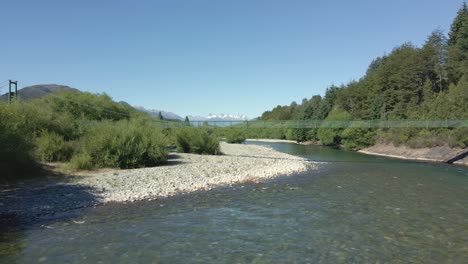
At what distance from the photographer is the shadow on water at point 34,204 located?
38.8 ft

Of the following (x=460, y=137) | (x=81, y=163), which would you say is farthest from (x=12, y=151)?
(x=460, y=137)

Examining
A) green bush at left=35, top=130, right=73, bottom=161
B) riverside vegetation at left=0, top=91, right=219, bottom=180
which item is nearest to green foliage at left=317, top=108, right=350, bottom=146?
riverside vegetation at left=0, top=91, right=219, bottom=180

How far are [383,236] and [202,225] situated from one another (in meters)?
6.49

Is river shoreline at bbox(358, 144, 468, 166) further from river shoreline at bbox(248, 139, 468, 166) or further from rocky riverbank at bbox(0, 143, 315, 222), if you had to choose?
rocky riverbank at bbox(0, 143, 315, 222)

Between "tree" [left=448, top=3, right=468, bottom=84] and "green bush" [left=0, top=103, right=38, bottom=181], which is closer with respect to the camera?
"green bush" [left=0, top=103, right=38, bottom=181]

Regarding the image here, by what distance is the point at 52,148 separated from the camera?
27453 mm

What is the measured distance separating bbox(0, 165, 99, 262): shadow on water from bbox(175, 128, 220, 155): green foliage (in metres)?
23.3

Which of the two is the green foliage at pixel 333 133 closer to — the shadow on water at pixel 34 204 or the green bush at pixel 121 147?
the green bush at pixel 121 147

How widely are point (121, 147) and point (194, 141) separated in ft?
54.4

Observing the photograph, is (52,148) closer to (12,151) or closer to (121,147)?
(121,147)

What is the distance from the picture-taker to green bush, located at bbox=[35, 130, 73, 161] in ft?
89.2

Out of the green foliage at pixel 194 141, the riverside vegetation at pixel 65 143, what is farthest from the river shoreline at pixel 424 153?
the riverside vegetation at pixel 65 143

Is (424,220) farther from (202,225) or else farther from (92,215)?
(92,215)

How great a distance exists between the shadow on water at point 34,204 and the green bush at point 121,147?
18.2ft
